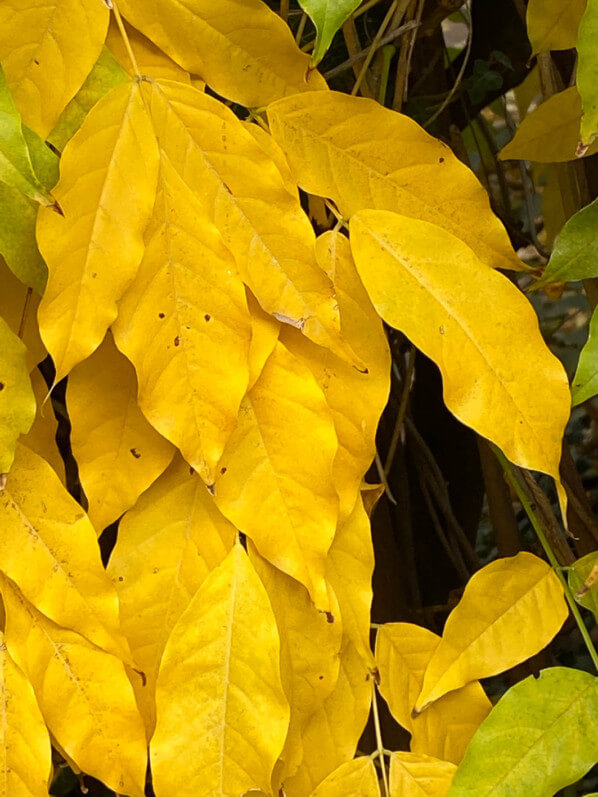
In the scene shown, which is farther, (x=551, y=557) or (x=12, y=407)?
(x=551, y=557)

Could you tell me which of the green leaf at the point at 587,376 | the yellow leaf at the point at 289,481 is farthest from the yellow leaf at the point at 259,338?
the green leaf at the point at 587,376

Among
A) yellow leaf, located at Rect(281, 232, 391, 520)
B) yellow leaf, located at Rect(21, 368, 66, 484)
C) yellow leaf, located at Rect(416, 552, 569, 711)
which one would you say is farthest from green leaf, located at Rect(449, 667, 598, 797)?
yellow leaf, located at Rect(21, 368, 66, 484)

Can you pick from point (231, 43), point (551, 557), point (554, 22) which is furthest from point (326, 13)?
point (551, 557)

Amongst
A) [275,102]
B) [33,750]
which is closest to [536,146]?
[275,102]

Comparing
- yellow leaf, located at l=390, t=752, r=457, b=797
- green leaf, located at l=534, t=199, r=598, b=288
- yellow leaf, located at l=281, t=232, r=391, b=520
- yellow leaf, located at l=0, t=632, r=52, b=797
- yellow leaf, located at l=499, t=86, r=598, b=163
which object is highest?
yellow leaf, located at l=499, t=86, r=598, b=163

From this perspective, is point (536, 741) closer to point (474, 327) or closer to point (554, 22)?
point (474, 327)

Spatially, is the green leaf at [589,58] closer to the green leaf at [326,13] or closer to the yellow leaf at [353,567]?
the green leaf at [326,13]

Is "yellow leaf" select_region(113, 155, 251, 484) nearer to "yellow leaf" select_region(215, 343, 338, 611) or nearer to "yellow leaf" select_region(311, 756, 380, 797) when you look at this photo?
"yellow leaf" select_region(215, 343, 338, 611)

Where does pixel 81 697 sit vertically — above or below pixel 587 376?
below
